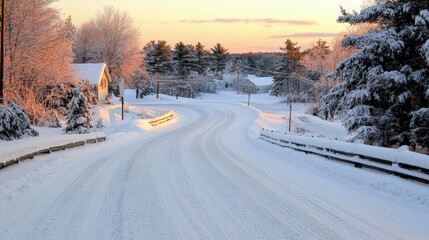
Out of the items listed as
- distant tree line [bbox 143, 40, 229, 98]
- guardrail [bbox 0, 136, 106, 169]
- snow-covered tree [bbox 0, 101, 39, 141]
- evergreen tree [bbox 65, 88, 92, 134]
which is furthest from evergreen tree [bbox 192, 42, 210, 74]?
snow-covered tree [bbox 0, 101, 39, 141]

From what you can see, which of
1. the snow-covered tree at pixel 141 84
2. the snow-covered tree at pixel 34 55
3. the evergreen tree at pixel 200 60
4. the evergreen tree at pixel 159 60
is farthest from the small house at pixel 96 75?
the evergreen tree at pixel 200 60

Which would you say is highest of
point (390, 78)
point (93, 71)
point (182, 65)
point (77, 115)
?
point (182, 65)

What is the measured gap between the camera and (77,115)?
81.5 feet

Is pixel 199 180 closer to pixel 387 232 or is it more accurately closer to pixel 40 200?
pixel 40 200

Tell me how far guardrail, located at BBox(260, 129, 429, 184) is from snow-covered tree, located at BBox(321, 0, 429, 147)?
8.57ft

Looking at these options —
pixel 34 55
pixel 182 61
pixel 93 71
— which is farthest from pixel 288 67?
pixel 34 55

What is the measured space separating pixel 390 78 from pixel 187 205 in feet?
32.4

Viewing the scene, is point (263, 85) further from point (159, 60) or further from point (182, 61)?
point (159, 60)

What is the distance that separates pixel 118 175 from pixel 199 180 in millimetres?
2427

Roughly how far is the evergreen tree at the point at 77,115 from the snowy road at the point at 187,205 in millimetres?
12732

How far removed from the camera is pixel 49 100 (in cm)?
3070

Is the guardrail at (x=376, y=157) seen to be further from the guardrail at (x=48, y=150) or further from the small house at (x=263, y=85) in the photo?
the small house at (x=263, y=85)

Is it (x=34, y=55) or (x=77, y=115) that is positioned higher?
(x=34, y=55)

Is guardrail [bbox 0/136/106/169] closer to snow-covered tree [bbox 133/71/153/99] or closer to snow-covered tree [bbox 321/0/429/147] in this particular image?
snow-covered tree [bbox 321/0/429/147]
